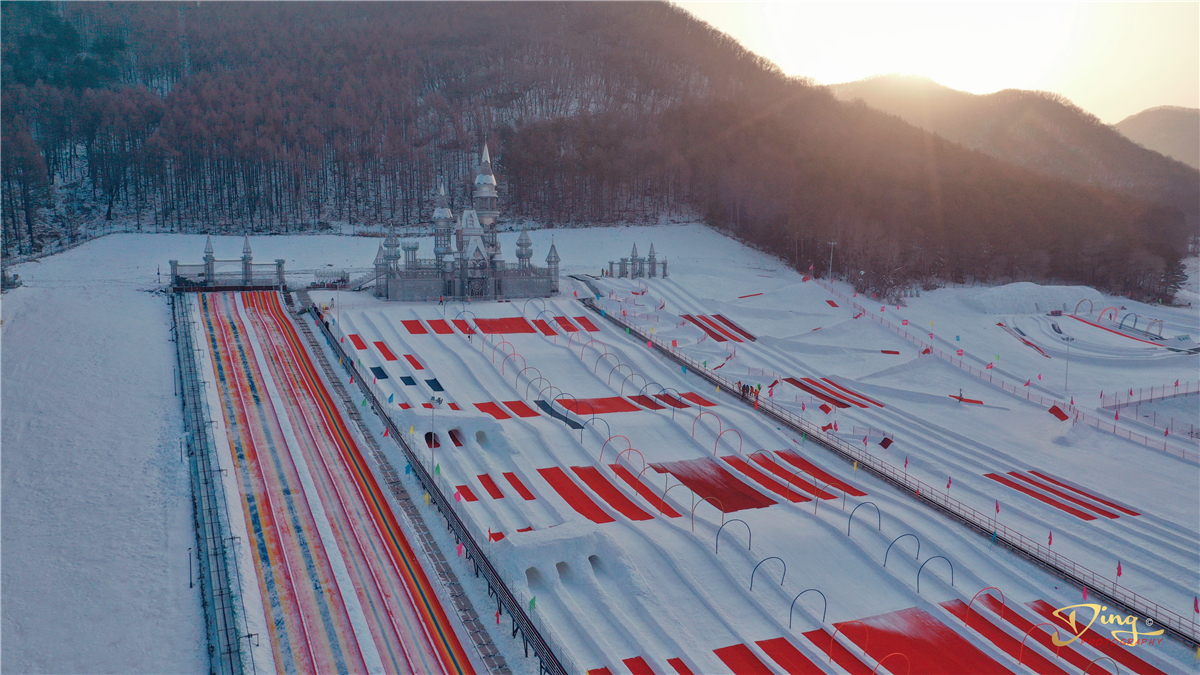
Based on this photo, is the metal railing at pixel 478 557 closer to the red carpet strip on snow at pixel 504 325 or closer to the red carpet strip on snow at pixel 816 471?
the red carpet strip on snow at pixel 504 325

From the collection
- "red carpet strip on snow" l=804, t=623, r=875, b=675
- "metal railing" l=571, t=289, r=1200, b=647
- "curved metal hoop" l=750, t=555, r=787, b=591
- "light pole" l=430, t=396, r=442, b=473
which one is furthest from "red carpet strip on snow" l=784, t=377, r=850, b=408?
"red carpet strip on snow" l=804, t=623, r=875, b=675

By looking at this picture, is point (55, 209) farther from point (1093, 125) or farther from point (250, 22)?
point (1093, 125)

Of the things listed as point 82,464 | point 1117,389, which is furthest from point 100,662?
point 1117,389

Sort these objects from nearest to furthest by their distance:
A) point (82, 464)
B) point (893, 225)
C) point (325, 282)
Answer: point (82, 464) < point (325, 282) < point (893, 225)

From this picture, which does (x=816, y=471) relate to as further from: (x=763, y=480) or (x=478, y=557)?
(x=478, y=557)

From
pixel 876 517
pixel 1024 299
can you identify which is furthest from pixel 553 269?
pixel 1024 299
